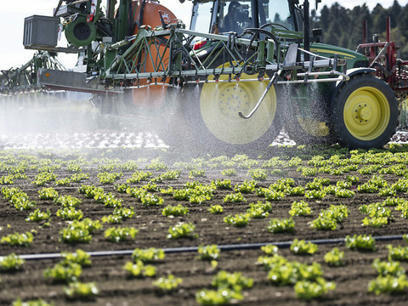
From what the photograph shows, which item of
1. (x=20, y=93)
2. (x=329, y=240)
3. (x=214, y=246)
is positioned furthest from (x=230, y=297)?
(x=20, y=93)

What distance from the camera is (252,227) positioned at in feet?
15.9

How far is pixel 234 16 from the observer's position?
11.2 metres

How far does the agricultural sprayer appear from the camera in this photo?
10398mm

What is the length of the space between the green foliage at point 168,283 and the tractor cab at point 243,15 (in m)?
8.40

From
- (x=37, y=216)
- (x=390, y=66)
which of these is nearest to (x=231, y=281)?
(x=37, y=216)

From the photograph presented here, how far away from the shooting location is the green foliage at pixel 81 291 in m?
3.08

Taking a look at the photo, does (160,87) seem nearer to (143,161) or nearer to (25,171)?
(143,161)

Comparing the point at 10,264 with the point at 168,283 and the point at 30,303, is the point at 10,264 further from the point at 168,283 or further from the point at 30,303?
the point at 168,283

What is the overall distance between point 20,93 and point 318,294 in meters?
14.1

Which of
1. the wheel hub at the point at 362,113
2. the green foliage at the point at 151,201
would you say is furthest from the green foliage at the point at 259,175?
the wheel hub at the point at 362,113

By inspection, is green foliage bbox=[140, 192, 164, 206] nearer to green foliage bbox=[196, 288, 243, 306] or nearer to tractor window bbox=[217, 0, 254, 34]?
green foliage bbox=[196, 288, 243, 306]

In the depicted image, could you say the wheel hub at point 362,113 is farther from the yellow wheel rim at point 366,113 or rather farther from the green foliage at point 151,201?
the green foliage at point 151,201

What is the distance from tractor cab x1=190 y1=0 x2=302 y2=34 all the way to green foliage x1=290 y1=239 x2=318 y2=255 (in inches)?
298

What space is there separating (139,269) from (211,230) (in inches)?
52.5
